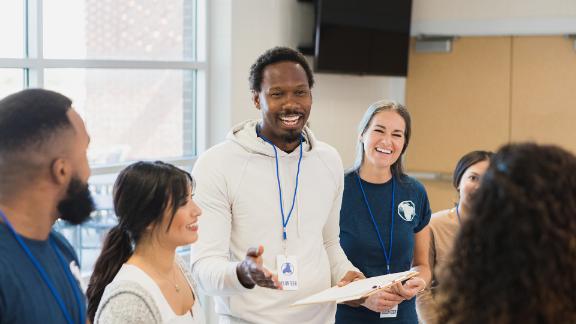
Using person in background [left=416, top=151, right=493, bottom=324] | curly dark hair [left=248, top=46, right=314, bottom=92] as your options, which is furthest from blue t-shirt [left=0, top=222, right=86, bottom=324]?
person in background [left=416, top=151, right=493, bottom=324]

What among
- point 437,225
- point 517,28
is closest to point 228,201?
point 437,225

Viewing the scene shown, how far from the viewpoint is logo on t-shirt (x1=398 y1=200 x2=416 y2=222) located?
116 inches

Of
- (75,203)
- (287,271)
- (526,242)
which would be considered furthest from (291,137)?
(526,242)

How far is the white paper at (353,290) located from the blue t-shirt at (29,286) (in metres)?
0.76

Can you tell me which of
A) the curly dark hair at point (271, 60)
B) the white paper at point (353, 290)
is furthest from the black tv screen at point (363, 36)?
the white paper at point (353, 290)

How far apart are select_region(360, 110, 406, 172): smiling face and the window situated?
1.34 m

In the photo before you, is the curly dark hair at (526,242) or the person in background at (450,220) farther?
the person in background at (450,220)

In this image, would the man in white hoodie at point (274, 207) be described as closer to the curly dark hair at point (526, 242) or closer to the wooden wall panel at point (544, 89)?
the curly dark hair at point (526, 242)

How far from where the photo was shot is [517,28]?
5477 millimetres

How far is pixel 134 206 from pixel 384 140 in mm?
1218

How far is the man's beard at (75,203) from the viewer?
5.33 feet

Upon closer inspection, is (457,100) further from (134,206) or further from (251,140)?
(134,206)

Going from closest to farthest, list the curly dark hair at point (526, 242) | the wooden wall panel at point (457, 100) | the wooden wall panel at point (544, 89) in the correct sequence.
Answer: the curly dark hair at point (526, 242) < the wooden wall panel at point (544, 89) < the wooden wall panel at point (457, 100)

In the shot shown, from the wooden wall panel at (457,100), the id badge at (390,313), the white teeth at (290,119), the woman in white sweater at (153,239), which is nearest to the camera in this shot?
the woman in white sweater at (153,239)
